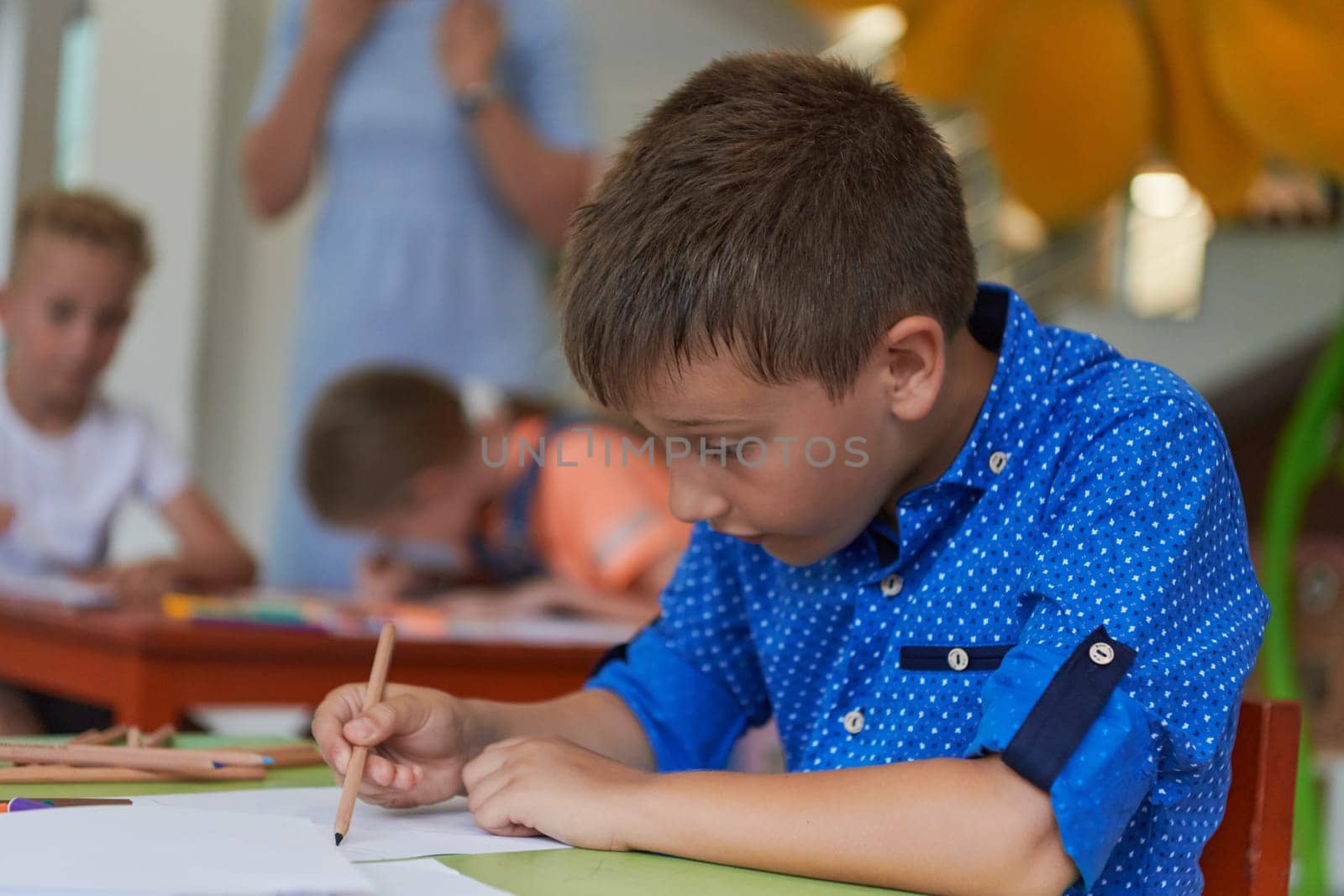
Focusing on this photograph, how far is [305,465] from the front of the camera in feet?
5.90

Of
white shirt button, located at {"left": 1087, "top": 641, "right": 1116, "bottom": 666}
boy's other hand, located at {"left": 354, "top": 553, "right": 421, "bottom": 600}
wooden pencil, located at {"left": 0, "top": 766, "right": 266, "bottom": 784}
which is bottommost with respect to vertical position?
boy's other hand, located at {"left": 354, "top": 553, "right": 421, "bottom": 600}

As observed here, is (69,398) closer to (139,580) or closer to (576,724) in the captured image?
(139,580)

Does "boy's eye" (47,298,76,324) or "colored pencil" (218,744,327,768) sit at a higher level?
"boy's eye" (47,298,76,324)

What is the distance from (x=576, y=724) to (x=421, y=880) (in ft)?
0.95

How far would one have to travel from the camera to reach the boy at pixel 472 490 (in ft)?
5.31

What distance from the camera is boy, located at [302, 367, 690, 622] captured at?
5.31 feet

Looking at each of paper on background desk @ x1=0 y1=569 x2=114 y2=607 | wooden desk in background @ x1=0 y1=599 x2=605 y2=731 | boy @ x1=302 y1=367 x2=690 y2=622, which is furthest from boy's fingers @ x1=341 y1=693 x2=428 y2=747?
boy @ x1=302 y1=367 x2=690 y2=622

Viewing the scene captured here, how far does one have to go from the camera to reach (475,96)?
5.73ft

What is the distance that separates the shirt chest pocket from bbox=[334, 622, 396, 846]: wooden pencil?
0.84 ft

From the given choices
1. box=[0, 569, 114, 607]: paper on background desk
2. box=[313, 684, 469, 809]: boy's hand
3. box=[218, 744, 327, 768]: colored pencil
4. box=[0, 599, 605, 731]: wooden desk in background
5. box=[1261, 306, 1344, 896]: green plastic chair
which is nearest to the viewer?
box=[313, 684, 469, 809]: boy's hand

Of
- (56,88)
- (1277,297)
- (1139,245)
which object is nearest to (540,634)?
(56,88)

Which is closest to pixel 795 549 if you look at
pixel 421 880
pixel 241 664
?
pixel 421 880

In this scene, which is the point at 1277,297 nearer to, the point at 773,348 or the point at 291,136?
the point at 291,136

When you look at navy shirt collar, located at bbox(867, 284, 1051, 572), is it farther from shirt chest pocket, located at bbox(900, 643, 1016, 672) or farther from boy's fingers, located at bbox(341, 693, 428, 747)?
boy's fingers, located at bbox(341, 693, 428, 747)
